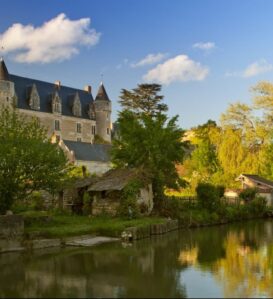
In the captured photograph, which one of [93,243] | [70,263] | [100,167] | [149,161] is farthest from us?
[100,167]

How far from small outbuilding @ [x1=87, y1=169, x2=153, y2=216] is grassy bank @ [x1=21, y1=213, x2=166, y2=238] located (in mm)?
2058

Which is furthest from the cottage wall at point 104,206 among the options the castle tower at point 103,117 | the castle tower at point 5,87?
the castle tower at point 103,117

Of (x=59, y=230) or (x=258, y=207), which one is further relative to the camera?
(x=258, y=207)

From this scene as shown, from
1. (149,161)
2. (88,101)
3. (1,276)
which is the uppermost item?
(88,101)

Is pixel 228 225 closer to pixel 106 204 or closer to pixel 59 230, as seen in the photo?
pixel 106 204

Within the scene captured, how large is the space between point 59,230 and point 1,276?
7.88 meters

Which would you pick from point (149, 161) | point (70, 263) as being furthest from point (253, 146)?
point (70, 263)

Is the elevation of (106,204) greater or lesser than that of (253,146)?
lesser

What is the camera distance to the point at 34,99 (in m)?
80.9

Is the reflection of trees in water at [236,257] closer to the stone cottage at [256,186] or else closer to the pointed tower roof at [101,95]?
the stone cottage at [256,186]

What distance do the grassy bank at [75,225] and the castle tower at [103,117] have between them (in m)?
60.3

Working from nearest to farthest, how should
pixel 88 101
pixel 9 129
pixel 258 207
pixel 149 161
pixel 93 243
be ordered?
pixel 93 243 < pixel 9 129 < pixel 149 161 < pixel 258 207 < pixel 88 101

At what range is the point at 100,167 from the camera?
63531 millimetres

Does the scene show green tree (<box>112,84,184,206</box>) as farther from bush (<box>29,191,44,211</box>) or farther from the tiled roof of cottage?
bush (<box>29,191,44,211</box>)
